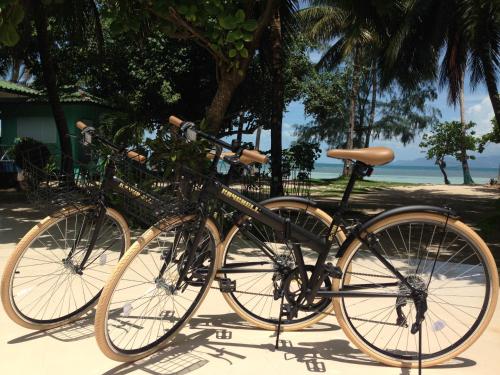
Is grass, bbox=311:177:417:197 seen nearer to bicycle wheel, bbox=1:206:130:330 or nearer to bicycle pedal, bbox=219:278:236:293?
bicycle wheel, bbox=1:206:130:330

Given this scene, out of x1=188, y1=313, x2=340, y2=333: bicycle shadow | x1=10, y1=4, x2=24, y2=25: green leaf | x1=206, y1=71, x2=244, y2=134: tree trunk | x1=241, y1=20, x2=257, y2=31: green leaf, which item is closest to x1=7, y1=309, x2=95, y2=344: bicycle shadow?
x1=188, y1=313, x2=340, y2=333: bicycle shadow

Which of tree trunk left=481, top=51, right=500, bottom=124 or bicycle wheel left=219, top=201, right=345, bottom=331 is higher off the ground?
tree trunk left=481, top=51, right=500, bottom=124

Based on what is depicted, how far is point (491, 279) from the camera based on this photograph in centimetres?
288

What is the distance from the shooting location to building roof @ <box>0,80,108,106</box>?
56.4 feet

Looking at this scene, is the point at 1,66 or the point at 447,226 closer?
the point at 447,226

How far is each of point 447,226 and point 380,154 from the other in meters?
0.59

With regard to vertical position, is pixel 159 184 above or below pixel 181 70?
below

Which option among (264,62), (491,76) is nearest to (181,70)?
(264,62)

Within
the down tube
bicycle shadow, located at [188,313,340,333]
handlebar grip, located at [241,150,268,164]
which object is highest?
handlebar grip, located at [241,150,268,164]

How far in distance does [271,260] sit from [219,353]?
69cm

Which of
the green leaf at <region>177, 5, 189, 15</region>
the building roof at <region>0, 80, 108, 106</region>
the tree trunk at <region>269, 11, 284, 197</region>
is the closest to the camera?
the green leaf at <region>177, 5, 189, 15</region>

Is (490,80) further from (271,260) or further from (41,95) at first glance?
(41,95)

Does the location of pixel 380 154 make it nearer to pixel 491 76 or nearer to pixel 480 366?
pixel 480 366

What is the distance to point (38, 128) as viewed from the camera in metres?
19.6
